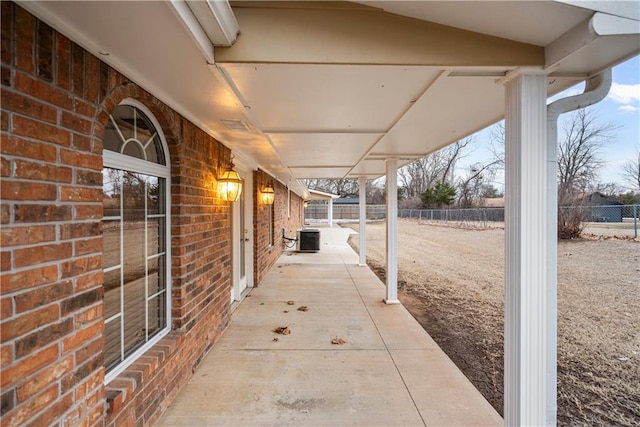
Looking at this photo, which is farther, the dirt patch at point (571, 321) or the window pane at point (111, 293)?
the dirt patch at point (571, 321)

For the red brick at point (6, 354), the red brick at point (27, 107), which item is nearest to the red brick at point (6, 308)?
the red brick at point (6, 354)

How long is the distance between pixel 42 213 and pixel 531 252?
8.77 feet

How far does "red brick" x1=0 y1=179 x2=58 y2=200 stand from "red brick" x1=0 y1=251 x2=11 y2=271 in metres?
0.23

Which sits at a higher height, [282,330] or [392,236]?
[392,236]

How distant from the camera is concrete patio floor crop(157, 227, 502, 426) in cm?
261

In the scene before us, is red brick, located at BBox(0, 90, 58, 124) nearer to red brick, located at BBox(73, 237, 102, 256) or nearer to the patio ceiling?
the patio ceiling

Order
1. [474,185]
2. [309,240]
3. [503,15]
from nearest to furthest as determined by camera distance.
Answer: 1. [503,15]
2. [309,240]
3. [474,185]

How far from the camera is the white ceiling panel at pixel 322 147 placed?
151 inches

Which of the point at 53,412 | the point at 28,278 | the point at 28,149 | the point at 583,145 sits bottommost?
the point at 53,412

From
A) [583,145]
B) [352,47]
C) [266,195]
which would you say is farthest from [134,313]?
[583,145]

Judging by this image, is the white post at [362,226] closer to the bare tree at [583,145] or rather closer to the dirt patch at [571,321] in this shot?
the dirt patch at [571,321]

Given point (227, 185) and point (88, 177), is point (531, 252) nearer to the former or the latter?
point (88, 177)

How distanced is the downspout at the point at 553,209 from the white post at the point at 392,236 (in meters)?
3.66

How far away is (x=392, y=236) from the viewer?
577 cm
